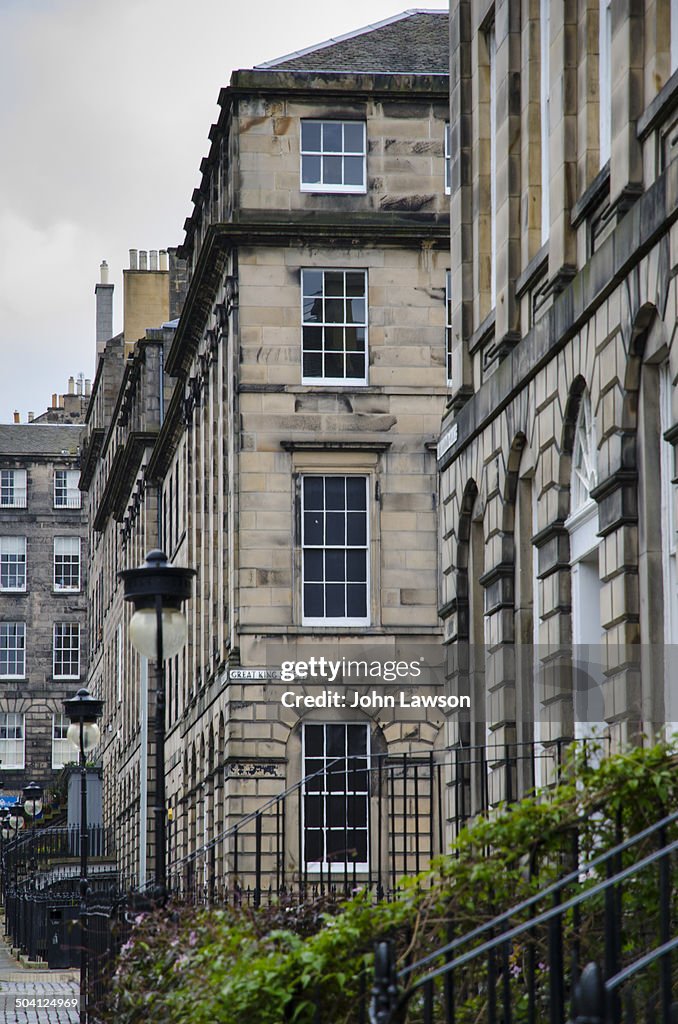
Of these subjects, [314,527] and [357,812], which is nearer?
[357,812]

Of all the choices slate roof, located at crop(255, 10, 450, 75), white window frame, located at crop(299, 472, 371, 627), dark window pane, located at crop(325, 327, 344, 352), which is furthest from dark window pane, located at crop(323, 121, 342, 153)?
white window frame, located at crop(299, 472, 371, 627)

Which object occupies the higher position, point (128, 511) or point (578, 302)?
point (128, 511)

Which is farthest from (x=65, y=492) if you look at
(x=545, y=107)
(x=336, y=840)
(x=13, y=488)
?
(x=545, y=107)

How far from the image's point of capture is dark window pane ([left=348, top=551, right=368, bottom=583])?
35.7 m

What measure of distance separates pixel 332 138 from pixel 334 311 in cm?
346

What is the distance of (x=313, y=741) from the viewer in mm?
A: 35062

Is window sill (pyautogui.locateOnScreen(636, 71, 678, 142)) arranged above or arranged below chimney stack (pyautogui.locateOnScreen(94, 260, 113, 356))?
below

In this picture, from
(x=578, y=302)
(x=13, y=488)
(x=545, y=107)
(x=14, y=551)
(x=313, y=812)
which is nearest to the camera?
(x=578, y=302)

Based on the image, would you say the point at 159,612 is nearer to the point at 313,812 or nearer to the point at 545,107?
the point at 545,107

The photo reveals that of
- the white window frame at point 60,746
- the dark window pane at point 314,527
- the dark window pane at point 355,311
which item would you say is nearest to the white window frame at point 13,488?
the white window frame at point 60,746

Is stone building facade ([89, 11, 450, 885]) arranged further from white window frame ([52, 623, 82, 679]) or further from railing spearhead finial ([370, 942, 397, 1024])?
white window frame ([52, 623, 82, 679])

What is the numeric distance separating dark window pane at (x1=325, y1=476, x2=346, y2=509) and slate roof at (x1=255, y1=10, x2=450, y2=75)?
26.3 feet

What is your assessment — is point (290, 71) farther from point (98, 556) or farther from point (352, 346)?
point (98, 556)

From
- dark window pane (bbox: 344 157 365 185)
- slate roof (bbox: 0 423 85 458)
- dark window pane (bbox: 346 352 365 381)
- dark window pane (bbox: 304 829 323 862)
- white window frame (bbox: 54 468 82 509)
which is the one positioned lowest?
dark window pane (bbox: 304 829 323 862)
